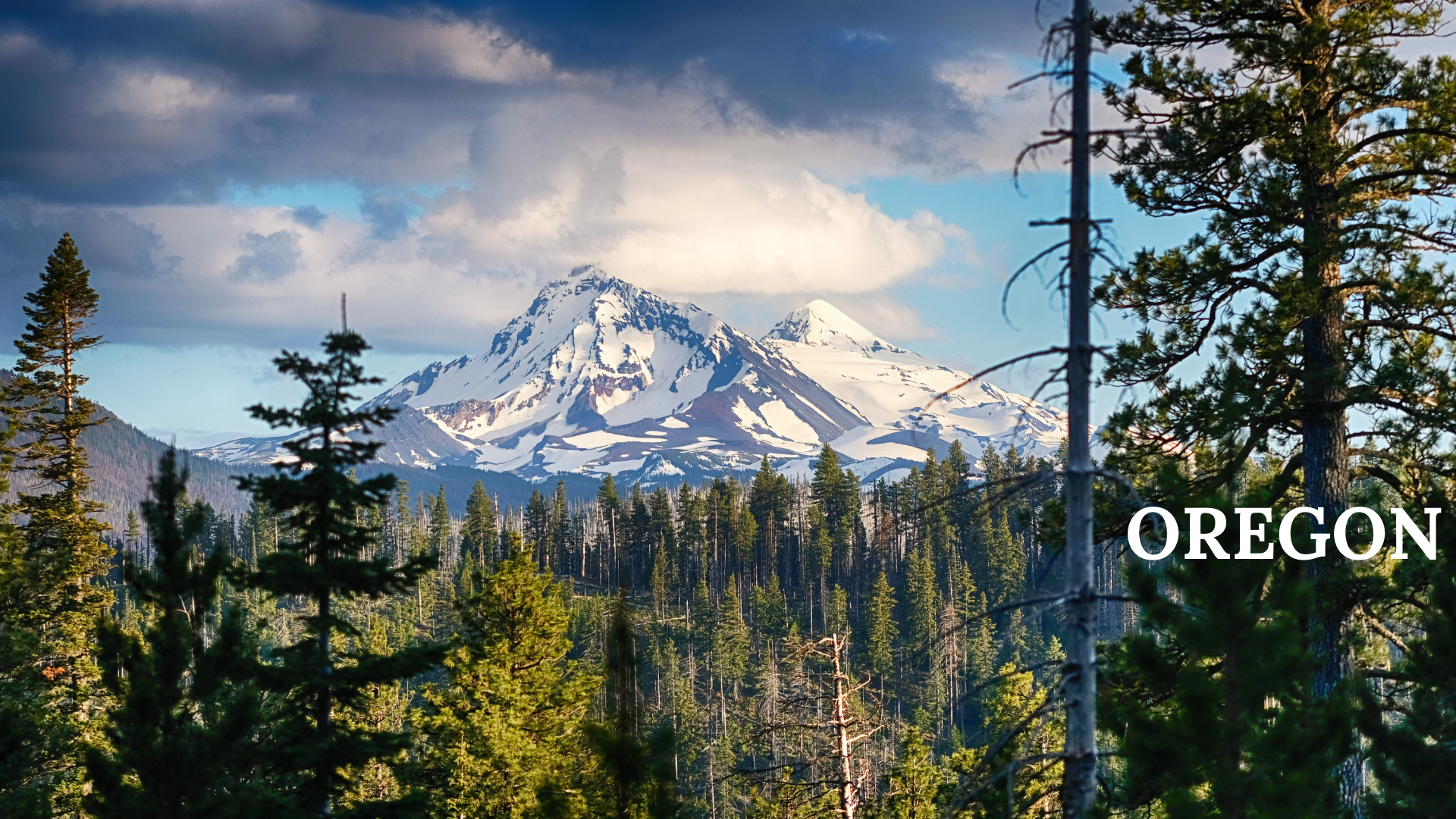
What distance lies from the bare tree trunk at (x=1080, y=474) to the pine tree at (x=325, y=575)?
650cm

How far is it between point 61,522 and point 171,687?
59.1 ft

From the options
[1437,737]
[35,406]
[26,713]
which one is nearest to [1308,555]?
[1437,737]

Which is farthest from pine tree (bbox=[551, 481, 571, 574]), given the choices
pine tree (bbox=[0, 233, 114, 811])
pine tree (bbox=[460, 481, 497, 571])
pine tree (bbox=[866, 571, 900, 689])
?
pine tree (bbox=[0, 233, 114, 811])

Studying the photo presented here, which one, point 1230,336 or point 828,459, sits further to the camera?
point 828,459

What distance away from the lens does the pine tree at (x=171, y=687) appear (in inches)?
331

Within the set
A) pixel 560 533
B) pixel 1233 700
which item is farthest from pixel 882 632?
pixel 1233 700

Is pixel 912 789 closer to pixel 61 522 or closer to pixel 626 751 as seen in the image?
pixel 626 751

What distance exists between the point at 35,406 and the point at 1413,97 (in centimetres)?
2624

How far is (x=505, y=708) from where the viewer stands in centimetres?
1978

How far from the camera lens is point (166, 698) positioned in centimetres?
847

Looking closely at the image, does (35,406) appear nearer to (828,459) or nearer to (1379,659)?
(1379,659)

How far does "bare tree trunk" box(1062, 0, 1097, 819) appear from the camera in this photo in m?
6.29

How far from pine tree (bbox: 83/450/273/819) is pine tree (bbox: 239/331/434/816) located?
827 mm

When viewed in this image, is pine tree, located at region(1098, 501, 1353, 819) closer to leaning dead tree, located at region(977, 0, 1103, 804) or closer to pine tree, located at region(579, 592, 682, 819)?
leaning dead tree, located at region(977, 0, 1103, 804)
